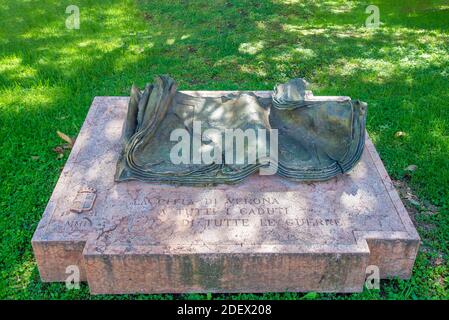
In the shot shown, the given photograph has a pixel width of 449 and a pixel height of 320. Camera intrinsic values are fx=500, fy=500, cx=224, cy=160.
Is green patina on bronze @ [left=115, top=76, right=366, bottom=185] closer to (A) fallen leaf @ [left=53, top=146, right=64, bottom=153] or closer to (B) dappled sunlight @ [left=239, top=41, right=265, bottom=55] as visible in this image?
(A) fallen leaf @ [left=53, top=146, right=64, bottom=153]

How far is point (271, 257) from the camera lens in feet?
11.3

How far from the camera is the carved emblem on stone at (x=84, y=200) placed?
3771mm

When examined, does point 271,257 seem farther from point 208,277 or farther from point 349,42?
point 349,42

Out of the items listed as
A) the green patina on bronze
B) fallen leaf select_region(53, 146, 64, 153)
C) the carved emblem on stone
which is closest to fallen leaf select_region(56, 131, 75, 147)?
fallen leaf select_region(53, 146, 64, 153)

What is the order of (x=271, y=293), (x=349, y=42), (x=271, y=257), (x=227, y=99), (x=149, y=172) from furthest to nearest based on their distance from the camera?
(x=349, y=42)
(x=227, y=99)
(x=149, y=172)
(x=271, y=293)
(x=271, y=257)

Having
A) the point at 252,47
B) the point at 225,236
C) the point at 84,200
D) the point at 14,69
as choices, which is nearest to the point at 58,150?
the point at 84,200

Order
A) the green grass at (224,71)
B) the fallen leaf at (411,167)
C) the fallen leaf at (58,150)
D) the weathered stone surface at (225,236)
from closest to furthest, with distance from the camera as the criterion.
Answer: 1. the weathered stone surface at (225,236)
2. the green grass at (224,71)
3. the fallen leaf at (411,167)
4. the fallen leaf at (58,150)

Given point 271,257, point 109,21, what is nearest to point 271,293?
point 271,257

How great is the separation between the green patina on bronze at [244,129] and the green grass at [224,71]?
0.95 m

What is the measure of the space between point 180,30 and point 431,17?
4394mm

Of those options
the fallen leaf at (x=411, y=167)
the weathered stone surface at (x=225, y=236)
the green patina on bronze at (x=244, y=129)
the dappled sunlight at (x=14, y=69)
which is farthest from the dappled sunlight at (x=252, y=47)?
the weathered stone surface at (x=225, y=236)

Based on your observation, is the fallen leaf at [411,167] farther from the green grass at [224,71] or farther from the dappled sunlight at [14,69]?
the dappled sunlight at [14,69]

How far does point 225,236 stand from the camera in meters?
3.55

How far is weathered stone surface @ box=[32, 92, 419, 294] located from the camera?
3.46 metres
